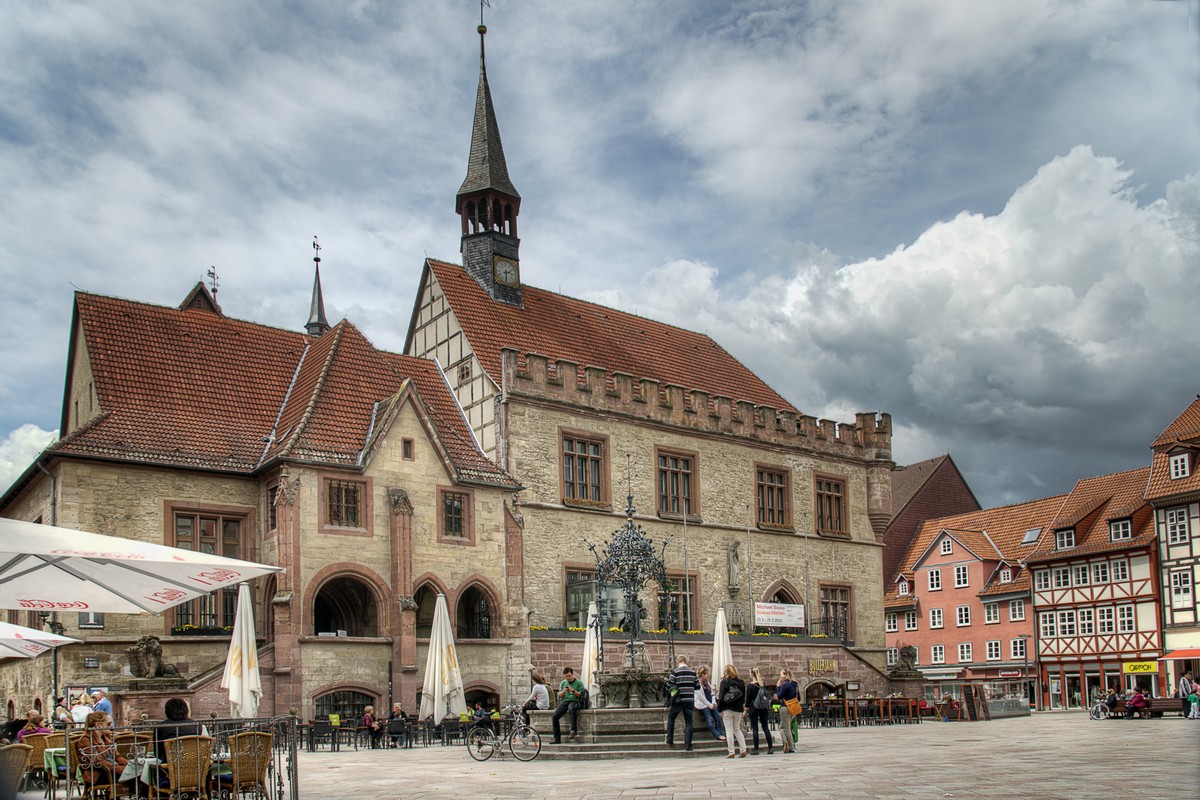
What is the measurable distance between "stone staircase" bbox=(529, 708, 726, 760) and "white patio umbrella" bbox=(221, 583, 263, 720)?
7016mm

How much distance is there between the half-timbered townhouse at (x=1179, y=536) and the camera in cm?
4791

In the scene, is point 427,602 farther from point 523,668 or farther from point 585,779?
point 585,779

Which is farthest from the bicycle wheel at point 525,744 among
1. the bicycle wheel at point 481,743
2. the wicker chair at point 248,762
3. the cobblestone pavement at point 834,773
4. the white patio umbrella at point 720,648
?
the white patio umbrella at point 720,648

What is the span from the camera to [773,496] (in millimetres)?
43594

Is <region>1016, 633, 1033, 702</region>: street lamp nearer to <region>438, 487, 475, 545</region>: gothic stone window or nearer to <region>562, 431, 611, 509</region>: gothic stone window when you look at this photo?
<region>562, 431, 611, 509</region>: gothic stone window

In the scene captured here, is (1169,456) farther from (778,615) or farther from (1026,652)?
(778,615)

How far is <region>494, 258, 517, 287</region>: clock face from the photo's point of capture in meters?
42.8

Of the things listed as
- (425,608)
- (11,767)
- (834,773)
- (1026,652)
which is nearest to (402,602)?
(425,608)

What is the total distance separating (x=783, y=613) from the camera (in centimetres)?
4128

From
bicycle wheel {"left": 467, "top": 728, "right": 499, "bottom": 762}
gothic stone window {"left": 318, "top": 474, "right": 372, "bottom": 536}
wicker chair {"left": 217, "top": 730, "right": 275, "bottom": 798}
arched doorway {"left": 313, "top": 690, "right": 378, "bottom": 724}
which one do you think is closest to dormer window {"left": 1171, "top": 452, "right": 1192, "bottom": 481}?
gothic stone window {"left": 318, "top": 474, "right": 372, "bottom": 536}

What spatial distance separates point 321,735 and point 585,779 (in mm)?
13413

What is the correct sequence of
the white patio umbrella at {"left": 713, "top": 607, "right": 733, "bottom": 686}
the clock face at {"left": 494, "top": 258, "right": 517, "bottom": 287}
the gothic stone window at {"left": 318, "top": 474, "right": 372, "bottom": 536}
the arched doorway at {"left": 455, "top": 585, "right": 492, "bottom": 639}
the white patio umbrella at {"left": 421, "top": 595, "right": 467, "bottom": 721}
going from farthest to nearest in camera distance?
the clock face at {"left": 494, "top": 258, "right": 517, "bottom": 287} < the arched doorway at {"left": 455, "top": 585, "right": 492, "bottom": 639} < the white patio umbrella at {"left": 713, "top": 607, "right": 733, "bottom": 686} < the gothic stone window at {"left": 318, "top": 474, "right": 372, "bottom": 536} < the white patio umbrella at {"left": 421, "top": 595, "right": 467, "bottom": 721}

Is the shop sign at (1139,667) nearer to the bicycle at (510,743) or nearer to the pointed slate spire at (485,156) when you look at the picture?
the pointed slate spire at (485,156)

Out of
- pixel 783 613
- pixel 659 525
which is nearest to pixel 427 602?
pixel 659 525
